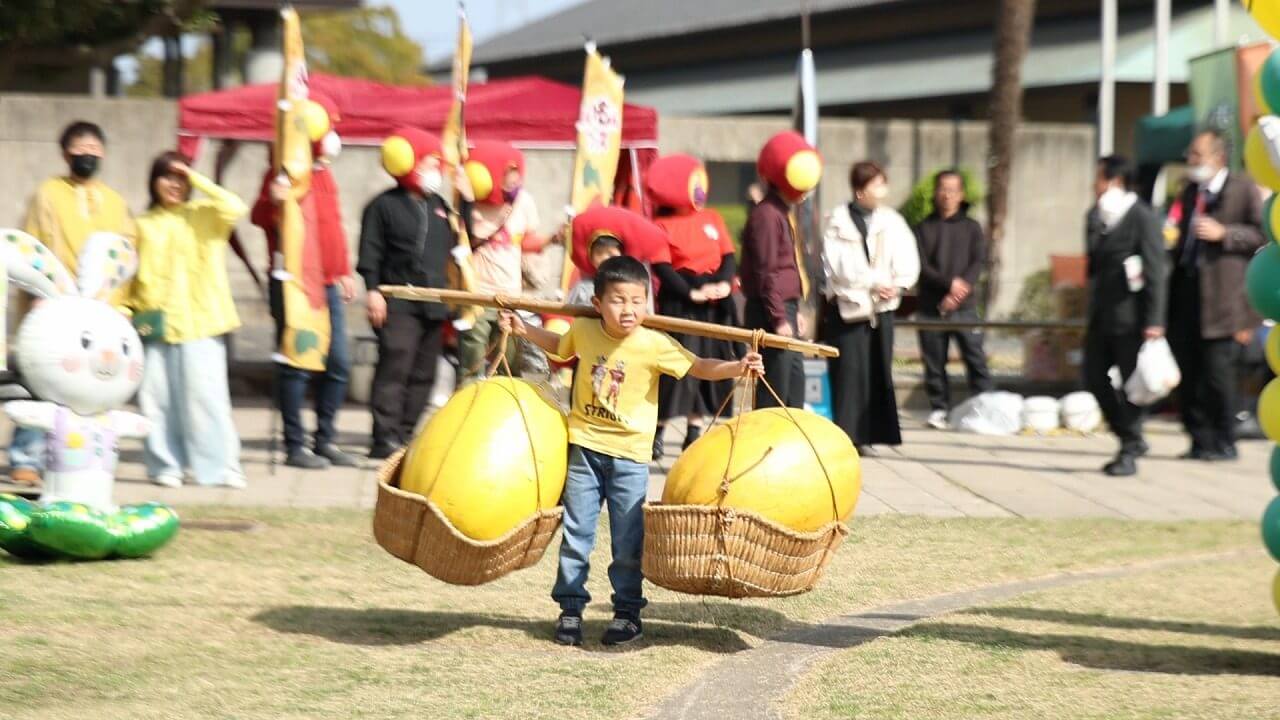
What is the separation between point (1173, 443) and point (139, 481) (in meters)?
7.97

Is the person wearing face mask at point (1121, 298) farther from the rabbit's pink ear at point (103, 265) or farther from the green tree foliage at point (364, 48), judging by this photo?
the green tree foliage at point (364, 48)

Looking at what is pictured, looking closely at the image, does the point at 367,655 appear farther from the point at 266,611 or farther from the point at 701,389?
the point at 701,389

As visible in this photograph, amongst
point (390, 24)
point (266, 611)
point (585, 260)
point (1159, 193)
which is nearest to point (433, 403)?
point (585, 260)

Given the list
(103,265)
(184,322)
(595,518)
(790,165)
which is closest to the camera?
(595,518)

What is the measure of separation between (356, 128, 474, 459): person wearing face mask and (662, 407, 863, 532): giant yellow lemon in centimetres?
545

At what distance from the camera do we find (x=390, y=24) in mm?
48281

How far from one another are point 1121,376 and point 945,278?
9.69 ft

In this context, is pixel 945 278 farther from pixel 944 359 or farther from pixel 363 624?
pixel 363 624

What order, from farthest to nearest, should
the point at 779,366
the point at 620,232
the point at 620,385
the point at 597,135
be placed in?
the point at 597,135, the point at 779,366, the point at 620,232, the point at 620,385

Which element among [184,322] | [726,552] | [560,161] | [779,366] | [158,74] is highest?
[158,74]

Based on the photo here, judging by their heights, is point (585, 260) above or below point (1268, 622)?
above

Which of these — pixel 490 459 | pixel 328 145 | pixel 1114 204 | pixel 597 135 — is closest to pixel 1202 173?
pixel 1114 204

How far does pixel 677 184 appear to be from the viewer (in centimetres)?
1195

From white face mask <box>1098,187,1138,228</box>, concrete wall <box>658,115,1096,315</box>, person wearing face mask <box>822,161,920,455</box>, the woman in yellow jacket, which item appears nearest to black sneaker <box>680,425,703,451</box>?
person wearing face mask <box>822,161,920,455</box>
